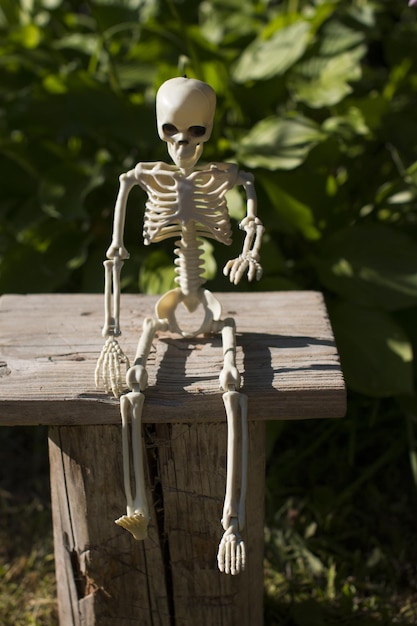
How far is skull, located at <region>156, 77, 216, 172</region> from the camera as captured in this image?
1.25 metres

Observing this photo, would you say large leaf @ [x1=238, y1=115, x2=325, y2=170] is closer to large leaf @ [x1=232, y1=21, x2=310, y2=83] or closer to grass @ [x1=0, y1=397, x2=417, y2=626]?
large leaf @ [x1=232, y1=21, x2=310, y2=83]

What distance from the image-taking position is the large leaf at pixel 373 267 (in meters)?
2.06

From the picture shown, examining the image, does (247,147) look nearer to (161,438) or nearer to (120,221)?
(120,221)

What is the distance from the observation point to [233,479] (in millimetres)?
1279

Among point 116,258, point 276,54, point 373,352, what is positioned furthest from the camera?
point 276,54

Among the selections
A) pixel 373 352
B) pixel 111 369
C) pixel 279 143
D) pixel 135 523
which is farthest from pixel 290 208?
pixel 135 523

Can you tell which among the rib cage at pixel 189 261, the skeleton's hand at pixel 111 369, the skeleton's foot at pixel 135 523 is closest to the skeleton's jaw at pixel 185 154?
the rib cage at pixel 189 261

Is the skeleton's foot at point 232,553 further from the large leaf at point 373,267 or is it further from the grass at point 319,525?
the large leaf at point 373,267

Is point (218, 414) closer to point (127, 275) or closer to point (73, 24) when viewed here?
point (127, 275)

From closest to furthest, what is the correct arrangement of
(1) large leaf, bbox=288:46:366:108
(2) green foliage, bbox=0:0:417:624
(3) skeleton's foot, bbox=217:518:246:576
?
1. (3) skeleton's foot, bbox=217:518:246:576
2. (2) green foliage, bbox=0:0:417:624
3. (1) large leaf, bbox=288:46:366:108

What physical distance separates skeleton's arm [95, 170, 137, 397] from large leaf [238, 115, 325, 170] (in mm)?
786

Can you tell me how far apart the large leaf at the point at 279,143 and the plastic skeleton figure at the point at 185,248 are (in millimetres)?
685

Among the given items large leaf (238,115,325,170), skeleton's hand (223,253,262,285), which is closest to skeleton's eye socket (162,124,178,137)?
skeleton's hand (223,253,262,285)

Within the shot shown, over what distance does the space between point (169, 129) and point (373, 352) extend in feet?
3.14
